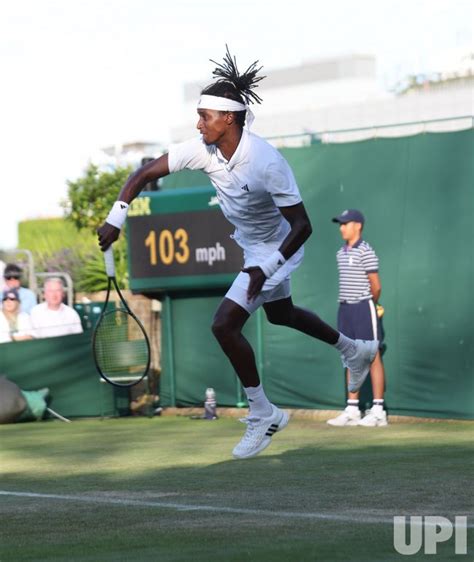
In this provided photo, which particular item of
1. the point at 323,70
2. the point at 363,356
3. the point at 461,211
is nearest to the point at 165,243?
the point at 461,211

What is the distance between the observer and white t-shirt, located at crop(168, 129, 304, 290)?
7773 millimetres

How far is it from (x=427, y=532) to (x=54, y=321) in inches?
354

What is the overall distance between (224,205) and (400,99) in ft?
191

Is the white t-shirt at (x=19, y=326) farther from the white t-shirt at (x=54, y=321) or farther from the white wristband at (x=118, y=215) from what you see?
the white wristband at (x=118, y=215)

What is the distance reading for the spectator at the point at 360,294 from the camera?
40.3 ft

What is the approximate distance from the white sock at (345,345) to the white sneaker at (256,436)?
0.84 m

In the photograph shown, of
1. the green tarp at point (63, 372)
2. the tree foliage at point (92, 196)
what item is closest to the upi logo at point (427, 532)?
the green tarp at point (63, 372)

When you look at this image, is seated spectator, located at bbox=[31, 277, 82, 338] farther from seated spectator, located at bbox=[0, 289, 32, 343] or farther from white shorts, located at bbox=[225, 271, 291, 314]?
white shorts, located at bbox=[225, 271, 291, 314]

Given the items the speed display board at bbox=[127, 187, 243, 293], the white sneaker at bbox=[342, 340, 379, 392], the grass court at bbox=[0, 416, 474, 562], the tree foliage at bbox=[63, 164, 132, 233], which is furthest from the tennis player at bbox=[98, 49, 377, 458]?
the tree foliage at bbox=[63, 164, 132, 233]

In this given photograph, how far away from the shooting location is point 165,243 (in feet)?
48.2

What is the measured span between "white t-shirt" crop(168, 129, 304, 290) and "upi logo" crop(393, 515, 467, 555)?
2.09m

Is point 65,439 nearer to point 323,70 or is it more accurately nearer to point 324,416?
point 324,416

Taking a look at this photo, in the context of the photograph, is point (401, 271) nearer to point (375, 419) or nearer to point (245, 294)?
point (375, 419)

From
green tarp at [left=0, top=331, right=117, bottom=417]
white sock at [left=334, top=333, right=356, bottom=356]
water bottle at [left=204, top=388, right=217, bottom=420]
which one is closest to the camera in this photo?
white sock at [left=334, top=333, right=356, bottom=356]
